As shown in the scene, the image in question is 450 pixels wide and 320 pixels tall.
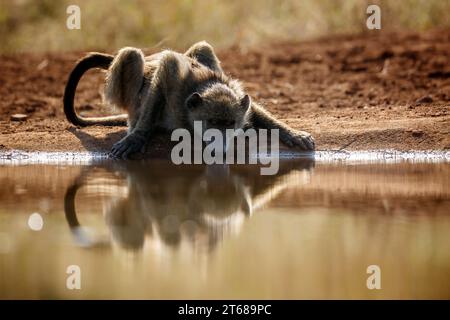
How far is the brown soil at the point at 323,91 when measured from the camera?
8.62 metres

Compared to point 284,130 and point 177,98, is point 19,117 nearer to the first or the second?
point 177,98

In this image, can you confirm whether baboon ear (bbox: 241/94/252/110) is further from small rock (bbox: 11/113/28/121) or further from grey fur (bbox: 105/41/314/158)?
small rock (bbox: 11/113/28/121)

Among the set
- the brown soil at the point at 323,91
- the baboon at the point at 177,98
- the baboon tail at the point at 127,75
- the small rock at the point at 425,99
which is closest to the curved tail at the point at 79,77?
the baboon at the point at 177,98

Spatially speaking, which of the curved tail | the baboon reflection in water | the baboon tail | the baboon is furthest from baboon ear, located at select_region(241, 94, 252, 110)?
the curved tail

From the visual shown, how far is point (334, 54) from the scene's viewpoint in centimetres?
1309

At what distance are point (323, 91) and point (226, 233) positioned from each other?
638 centimetres

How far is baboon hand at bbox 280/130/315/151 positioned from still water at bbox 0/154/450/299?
2.99 ft

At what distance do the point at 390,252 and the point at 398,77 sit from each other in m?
7.16

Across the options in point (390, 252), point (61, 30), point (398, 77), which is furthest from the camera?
point (61, 30)

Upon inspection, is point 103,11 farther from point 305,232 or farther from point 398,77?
point 305,232

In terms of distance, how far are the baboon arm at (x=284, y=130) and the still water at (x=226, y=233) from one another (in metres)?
0.93

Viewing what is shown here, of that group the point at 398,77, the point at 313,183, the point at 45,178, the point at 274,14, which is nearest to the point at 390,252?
the point at 313,183

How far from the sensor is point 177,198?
6.05m
